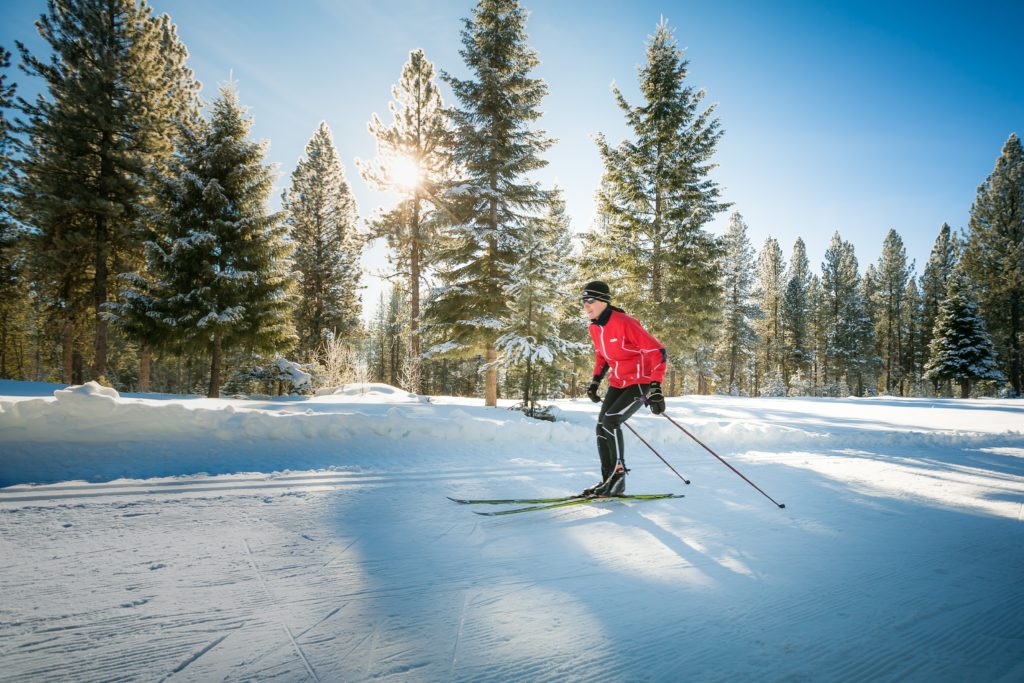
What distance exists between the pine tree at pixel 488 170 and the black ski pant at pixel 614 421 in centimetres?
984

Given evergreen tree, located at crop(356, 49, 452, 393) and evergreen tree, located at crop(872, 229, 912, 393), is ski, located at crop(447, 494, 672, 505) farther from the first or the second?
evergreen tree, located at crop(872, 229, 912, 393)

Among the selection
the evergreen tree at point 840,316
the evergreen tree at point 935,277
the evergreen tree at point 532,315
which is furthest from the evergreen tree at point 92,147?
the evergreen tree at point 935,277

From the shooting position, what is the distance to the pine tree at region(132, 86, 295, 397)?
512 inches

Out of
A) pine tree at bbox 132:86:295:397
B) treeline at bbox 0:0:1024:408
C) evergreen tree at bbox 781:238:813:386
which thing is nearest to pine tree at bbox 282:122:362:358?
treeline at bbox 0:0:1024:408

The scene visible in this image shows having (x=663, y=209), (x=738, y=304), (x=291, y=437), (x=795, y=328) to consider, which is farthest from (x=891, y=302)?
(x=291, y=437)

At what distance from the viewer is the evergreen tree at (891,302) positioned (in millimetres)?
45281

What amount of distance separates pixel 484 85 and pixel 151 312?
43.9 feet

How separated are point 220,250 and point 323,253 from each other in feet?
41.2

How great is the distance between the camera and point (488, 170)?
14.7 meters

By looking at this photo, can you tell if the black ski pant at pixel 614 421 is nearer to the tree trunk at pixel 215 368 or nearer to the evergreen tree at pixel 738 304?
the tree trunk at pixel 215 368

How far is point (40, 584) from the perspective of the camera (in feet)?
7.69

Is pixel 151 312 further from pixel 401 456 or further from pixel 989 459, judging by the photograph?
pixel 989 459

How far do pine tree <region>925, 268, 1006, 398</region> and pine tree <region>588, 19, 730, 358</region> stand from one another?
2588cm

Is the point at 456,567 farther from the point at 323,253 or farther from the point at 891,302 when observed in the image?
the point at 891,302
